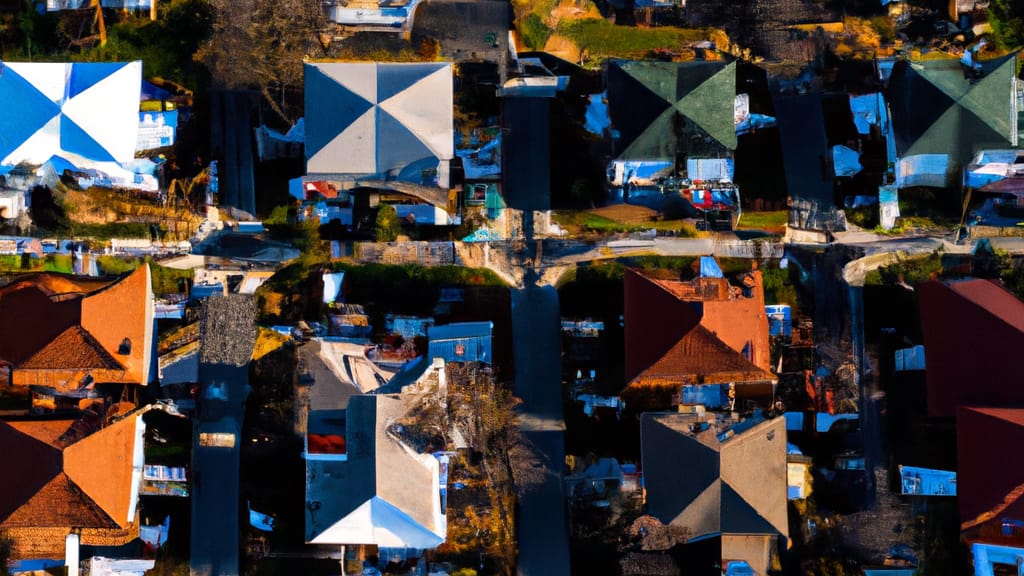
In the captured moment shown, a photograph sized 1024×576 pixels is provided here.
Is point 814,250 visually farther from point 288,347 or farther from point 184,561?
point 184,561

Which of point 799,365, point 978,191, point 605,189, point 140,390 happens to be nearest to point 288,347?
point 140,390

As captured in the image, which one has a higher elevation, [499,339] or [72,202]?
[72,202]

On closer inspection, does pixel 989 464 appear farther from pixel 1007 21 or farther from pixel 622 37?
pixel 622 37

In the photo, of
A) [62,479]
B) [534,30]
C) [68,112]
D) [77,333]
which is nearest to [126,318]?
[77,333]

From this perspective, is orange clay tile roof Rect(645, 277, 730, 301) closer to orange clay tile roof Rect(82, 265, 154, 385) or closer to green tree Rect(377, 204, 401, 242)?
green tree Rect(377, 204, 401, 242)

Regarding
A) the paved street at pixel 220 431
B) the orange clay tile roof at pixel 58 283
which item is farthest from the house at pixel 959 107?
the orange clay tile roof at pixel 58 283

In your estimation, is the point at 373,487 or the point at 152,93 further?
the point at 152,93

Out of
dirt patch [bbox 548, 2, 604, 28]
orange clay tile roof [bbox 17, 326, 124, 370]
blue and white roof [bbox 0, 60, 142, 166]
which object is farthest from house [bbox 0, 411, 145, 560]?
dirt patch [bbox 548, 2, 604, 28]
